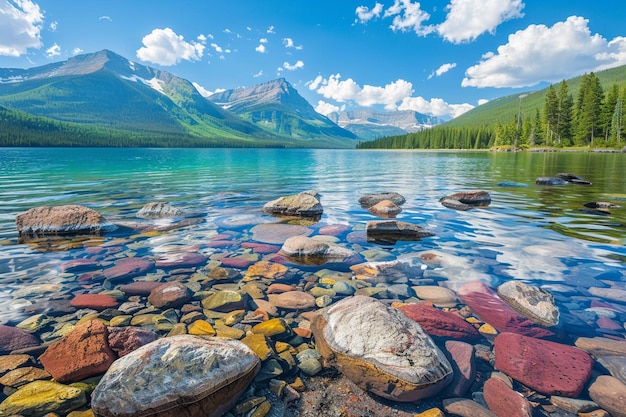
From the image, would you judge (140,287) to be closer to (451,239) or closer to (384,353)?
(384,353)

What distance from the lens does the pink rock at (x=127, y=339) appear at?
16.5 feet

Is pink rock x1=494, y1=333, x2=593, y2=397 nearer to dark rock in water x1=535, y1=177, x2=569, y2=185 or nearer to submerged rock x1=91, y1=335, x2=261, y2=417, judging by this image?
submerged rock x1=91, y1=335, x2=261, y2=417

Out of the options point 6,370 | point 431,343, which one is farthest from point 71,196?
point 431,343

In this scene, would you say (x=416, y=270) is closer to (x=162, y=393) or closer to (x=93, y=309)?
(x=162, y=393)

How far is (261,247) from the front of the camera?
1093 centimetres

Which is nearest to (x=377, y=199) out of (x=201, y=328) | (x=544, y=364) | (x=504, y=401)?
(x=544, y=364)

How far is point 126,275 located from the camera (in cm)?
844

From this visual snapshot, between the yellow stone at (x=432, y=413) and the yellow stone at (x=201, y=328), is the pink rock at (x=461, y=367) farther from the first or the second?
the yellow stone at (x=201, y=328)

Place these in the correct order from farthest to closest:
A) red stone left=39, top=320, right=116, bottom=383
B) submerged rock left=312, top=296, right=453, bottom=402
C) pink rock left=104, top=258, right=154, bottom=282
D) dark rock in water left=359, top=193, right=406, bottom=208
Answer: dark rock in water left=359, top=193, right=406, bottom=208
pink rock left=104, top=258, right=154, bottom=282
red stone left=39, top=320, right=116, bottom=383
submerged rock left=312, top=296, right=453, bottom=402

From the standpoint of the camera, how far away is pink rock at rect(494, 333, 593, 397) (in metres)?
4.41

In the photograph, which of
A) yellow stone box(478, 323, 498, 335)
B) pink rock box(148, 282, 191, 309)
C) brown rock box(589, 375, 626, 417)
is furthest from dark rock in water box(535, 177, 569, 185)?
pink rock box(148, 282, 191, 309)

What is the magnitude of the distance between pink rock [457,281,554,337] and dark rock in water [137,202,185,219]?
14.0 meters

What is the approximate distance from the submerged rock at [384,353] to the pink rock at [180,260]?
526 cm

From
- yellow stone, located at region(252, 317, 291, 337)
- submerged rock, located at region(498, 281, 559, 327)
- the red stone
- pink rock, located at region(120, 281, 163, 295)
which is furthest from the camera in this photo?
pink rock, located at region(120, 281, 163, 295)
